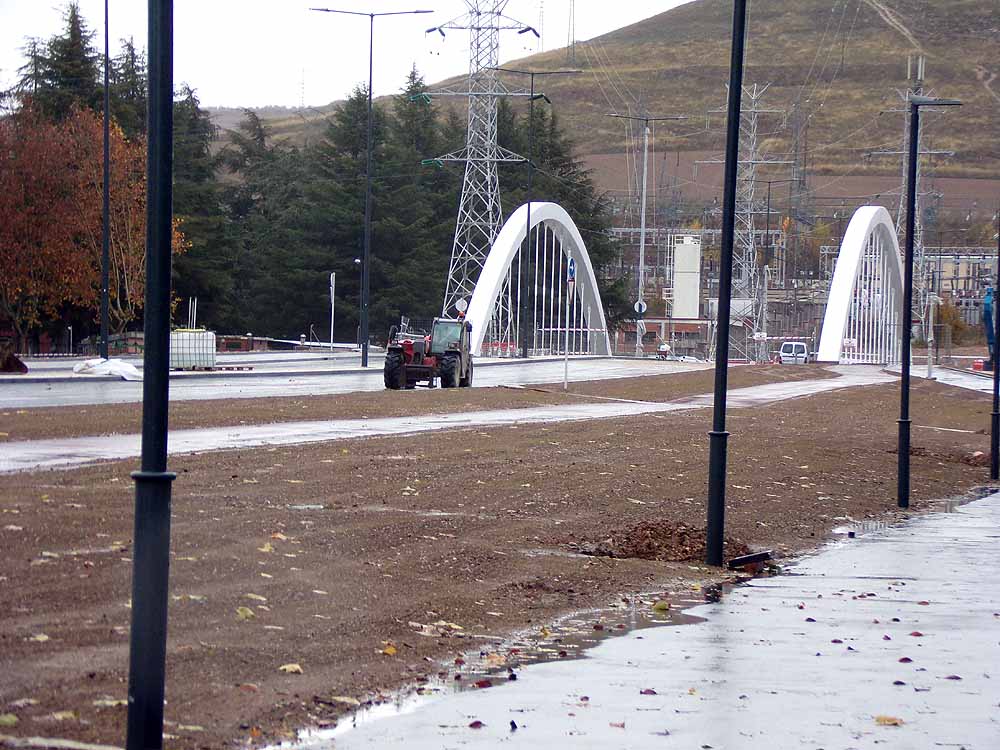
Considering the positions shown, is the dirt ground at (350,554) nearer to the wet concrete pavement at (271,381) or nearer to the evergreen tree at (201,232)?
the wet concrete pavement at (271,381)

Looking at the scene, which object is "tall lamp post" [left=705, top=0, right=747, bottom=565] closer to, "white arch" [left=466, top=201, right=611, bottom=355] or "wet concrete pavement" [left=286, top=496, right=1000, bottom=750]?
"wet concrete pavement" [left=286, top=496, right=1000, bottom=750]

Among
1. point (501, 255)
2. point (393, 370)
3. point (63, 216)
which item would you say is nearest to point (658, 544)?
point (393, 370)

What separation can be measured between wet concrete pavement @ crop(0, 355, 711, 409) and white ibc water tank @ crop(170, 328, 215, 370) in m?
1.72

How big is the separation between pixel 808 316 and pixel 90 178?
84.1 meters

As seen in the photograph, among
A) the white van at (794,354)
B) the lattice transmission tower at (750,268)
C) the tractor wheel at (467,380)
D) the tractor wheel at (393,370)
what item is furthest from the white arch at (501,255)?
the tractor wheel at (393,370)

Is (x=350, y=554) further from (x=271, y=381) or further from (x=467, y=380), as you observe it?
(x=467, y=380)

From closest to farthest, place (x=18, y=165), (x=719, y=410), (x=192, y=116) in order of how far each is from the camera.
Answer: (x=719, y=410) → (x=18, y=165) → (x=192, y=116)

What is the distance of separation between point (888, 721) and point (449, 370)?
3286 centimetres

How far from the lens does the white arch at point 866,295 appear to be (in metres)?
75.4

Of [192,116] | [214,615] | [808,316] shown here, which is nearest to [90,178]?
[192,116]

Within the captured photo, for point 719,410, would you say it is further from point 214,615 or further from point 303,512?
point 214,615

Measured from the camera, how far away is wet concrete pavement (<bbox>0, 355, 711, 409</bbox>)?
96.5 ft

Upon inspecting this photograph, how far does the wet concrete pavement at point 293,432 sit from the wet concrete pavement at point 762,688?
8622 mm

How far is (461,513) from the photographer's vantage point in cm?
1425
